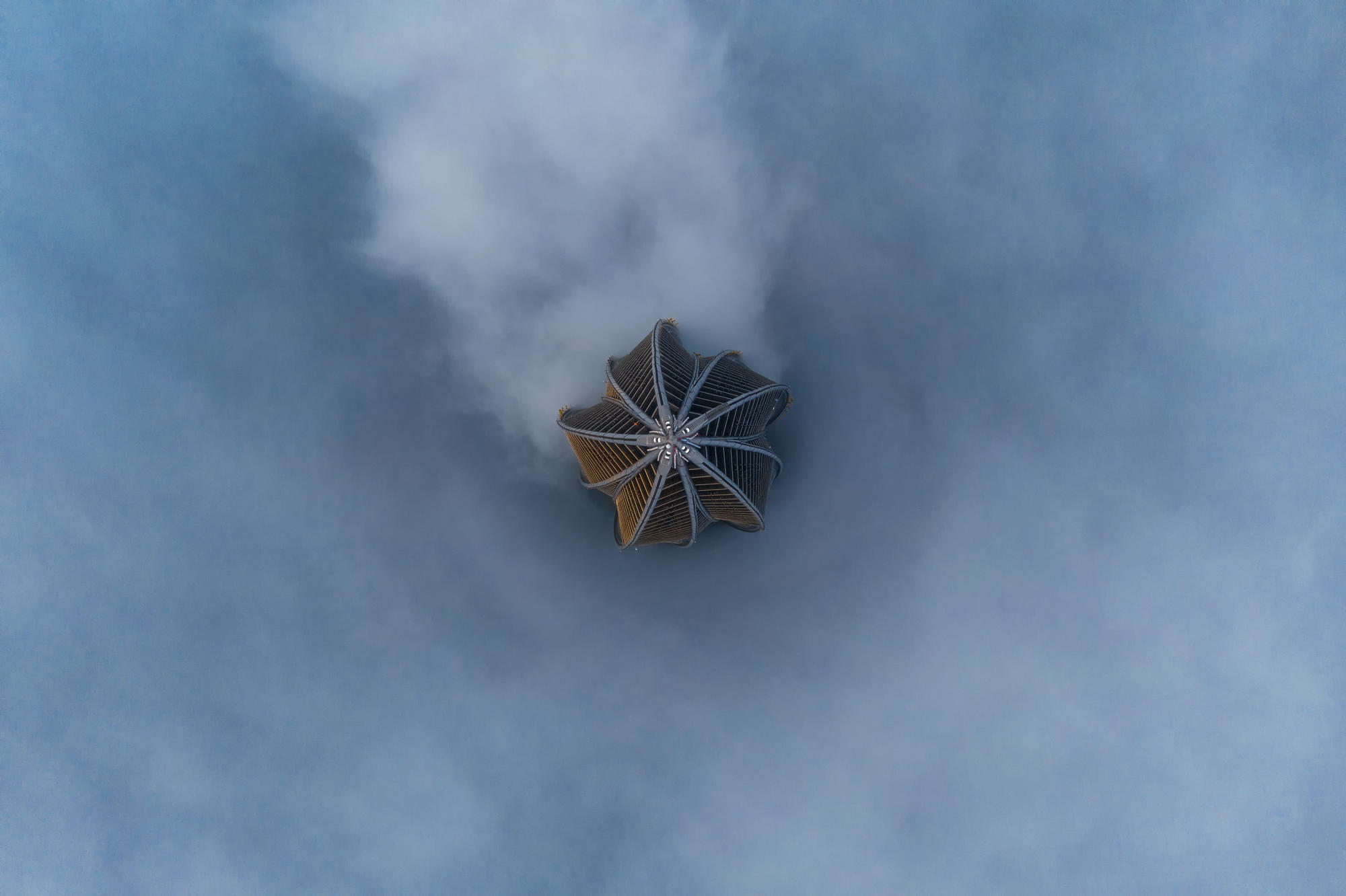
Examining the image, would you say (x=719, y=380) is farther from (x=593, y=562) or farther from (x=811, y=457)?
(x=593, y=562)

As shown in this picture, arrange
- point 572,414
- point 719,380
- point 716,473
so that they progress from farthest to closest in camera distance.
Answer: point 572,414, point 719,380, point 716,473

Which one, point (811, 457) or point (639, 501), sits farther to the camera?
point (811, 457)

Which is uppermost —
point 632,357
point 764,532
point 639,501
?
point 632,357

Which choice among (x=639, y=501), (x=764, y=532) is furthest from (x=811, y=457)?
(x=639, y=501)

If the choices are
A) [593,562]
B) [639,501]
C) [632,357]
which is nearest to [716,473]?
[639,501]

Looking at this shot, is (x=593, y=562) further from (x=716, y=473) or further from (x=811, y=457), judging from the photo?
(x=811, y=457)

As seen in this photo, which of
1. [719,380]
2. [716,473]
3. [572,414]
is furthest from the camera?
[572,414]

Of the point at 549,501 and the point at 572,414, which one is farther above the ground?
the point at 572,414
